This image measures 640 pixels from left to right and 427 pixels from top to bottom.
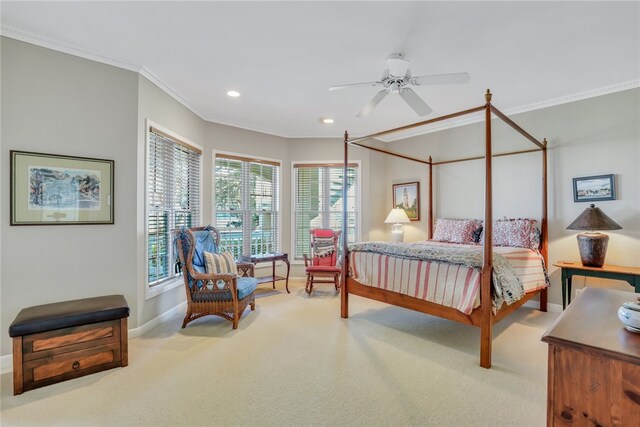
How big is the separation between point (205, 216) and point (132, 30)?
8.52 feet

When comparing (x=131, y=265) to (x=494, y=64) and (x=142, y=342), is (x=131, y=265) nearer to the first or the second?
(x=142, y=342)

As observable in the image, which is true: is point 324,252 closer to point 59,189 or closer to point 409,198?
point 409,198

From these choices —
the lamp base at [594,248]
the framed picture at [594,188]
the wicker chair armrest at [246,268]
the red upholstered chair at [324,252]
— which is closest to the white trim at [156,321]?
the wicker chair armrest at [246,268]

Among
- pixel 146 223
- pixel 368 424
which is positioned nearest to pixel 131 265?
pixel 146 223

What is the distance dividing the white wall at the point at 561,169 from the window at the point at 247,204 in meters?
2.94

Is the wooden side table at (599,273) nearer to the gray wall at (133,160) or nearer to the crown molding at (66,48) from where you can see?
the gray wall at (133,160)

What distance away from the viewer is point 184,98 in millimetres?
3871

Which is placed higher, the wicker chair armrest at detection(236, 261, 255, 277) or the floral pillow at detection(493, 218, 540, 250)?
the floral pillow at detection(493, 218, 540, 250)

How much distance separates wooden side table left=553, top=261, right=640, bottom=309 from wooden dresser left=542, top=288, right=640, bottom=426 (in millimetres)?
2501

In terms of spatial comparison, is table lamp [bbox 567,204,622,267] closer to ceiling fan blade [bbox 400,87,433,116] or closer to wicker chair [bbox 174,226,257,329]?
ceiling fan blade [bbox 400,87,433,116]

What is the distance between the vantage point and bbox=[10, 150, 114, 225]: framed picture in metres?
2.47

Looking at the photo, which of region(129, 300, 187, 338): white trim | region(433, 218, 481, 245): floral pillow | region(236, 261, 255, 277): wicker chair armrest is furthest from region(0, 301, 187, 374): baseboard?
region(433, 218, 481, 245): floral pillow

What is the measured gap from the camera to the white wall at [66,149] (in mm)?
2445

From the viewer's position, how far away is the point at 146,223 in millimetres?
3197
